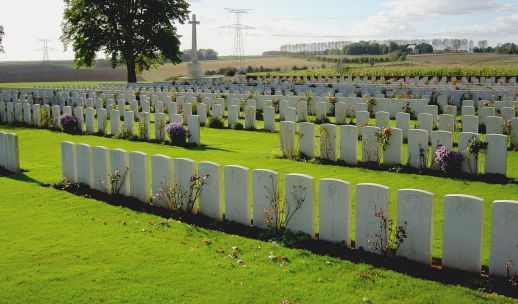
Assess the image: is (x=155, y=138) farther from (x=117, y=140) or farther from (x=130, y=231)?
(x=130, y=231)

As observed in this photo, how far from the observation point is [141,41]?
41.6m

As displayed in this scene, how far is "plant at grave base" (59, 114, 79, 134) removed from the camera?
17375 mm

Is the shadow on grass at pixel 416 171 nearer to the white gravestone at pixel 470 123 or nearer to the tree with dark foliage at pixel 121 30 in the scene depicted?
the white gravestone at pixel 470 123

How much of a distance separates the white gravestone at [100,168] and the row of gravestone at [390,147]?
14.9ft

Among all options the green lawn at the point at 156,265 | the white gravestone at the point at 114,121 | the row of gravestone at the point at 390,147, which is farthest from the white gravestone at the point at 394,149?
the white gravestone at the point at 114,121

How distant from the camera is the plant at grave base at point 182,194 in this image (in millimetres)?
7758

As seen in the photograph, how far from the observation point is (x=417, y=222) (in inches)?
234

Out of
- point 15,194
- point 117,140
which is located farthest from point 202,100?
point 15,194

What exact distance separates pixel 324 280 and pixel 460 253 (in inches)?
57.2

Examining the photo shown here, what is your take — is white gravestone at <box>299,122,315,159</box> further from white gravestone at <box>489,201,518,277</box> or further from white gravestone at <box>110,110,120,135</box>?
white gravestone at <box>489,201,518,277</box>

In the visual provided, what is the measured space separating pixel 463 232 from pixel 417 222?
19.1 inches

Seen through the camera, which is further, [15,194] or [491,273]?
[15,194]

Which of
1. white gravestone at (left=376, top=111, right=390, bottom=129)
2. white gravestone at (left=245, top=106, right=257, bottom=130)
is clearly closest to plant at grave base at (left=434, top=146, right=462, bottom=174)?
white gravestone at (left=376, top=111, right=390, bottom=129)

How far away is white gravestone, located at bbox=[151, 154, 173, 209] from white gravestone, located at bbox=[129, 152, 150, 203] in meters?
0.26
